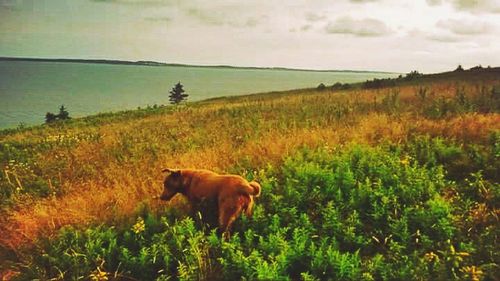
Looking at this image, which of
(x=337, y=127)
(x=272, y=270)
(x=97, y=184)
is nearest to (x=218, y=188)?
(x=272, y=270)

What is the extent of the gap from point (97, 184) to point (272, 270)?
5.60 meters

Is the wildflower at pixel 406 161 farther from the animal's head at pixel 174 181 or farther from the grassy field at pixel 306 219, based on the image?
the animal's head at pixel 174 181

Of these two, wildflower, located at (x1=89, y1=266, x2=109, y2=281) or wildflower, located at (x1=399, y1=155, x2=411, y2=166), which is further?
wildflower, located at (x1=399, y1=155, x2=411, y2=166)

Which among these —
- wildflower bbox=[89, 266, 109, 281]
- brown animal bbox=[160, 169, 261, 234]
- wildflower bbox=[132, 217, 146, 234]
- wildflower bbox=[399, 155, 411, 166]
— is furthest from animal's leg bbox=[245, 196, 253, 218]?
wildflower bbox=[399, 155, 411, 166]

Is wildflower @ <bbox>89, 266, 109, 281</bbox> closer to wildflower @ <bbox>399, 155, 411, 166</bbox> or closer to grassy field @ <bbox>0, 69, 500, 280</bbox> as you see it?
grassy field @ <bbox>0, 69, 500, 280</bbox>

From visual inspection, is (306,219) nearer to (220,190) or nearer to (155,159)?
(220,190)

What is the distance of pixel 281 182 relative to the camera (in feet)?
23.0

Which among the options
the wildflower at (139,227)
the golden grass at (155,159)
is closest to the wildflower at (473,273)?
the wildflower at (139,227)

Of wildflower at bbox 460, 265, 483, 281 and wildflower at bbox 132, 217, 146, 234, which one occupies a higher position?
wildflower at bbox 460, 265, 483, 281

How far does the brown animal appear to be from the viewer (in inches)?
213

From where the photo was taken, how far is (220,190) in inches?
219

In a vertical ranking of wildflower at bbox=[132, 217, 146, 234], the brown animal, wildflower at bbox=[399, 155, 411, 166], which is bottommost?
wildflower at bbox=[132, 217, 146, 234]

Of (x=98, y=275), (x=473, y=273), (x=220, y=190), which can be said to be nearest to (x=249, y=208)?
A: (x=220, y=190)

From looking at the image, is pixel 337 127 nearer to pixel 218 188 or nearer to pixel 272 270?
pixel 218 188
